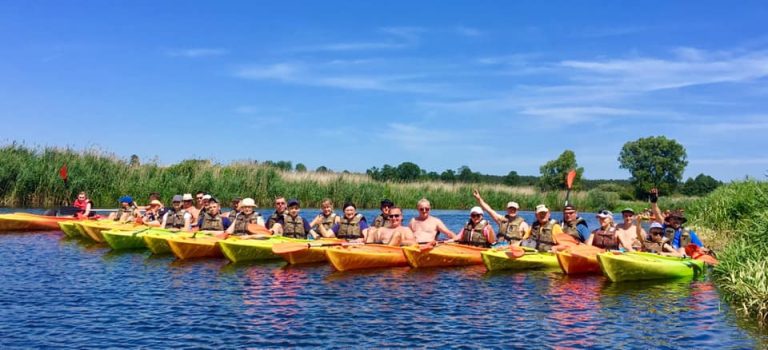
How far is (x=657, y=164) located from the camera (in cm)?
6266

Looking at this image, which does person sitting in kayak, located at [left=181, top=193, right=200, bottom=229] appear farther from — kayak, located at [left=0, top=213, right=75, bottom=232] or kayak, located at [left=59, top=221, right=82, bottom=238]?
kayak, located at [left=0, top=213, right=75, bottom=232]

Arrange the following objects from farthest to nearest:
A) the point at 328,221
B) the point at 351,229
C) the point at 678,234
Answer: the point at 328,221 < the point at 351,229 < the point at 678,234

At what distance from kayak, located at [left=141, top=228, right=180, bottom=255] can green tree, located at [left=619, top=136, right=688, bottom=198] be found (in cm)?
5389

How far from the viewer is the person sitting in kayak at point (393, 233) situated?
1301cm

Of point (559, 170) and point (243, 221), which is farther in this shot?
point (559, 170)

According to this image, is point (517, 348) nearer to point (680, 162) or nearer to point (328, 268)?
point (328, 268)

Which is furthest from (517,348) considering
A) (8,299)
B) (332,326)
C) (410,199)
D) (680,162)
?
(680,162)

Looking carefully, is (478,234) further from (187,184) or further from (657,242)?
(187,184)

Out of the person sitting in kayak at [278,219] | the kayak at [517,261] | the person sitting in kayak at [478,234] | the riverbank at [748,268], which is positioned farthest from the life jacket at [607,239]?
the person sitting in kayak at [278,219]

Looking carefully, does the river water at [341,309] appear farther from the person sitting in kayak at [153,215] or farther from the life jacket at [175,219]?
the person sitting in kayak at [153,215]

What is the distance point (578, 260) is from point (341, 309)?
4710 mm

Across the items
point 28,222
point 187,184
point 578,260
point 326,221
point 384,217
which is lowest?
point 578,260

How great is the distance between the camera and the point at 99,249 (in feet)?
50.3

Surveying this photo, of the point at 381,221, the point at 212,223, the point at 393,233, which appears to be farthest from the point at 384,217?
the point at 212,223
